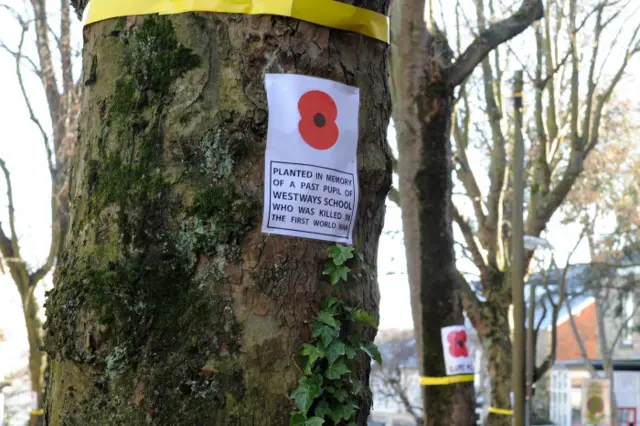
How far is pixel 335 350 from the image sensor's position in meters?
2.05

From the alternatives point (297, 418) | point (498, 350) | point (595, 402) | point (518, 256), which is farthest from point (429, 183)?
point (595, 402)

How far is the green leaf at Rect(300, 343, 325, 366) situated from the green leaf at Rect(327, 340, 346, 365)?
0.07 ft

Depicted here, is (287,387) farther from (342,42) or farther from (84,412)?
(342,42)

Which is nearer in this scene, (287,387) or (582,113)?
(287,387)

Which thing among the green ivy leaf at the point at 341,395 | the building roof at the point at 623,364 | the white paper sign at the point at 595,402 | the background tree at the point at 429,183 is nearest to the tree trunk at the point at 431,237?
the background tree at the point at 429,183

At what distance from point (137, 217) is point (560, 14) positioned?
17.7m

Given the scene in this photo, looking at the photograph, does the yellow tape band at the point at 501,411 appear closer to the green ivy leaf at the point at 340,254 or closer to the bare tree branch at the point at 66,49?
the bare tree branch at the point at 66,49

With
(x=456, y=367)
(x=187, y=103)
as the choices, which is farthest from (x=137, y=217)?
(x=456, y=367)

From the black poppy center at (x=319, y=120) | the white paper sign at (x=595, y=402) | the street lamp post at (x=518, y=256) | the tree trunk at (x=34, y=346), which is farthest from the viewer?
the white paper sign at (x=595, y=402)

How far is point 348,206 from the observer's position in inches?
85.7

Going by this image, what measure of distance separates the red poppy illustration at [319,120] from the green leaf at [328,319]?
0.38 metres

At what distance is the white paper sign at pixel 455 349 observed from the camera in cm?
795

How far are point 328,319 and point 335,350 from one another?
0.23 ft

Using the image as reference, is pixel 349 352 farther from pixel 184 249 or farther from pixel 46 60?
pixel 46 60
